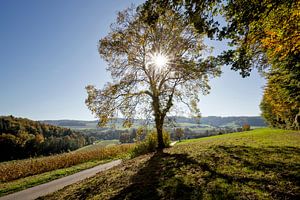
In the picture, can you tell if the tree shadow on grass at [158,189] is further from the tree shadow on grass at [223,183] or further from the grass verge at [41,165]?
the grass verge at [41,165]

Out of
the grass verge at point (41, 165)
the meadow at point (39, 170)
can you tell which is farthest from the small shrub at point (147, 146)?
the grass verge at point (41, 165)

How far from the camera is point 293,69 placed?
572 inches

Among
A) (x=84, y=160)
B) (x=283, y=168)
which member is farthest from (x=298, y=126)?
(x=84, y=160)

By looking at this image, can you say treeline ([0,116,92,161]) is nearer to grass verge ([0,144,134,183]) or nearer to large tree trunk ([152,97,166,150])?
grass verge ([0,144,134,183])

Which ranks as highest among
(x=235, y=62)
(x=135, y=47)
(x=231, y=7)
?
(x=135, y=47)

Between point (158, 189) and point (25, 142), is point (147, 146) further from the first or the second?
point (25, 142)

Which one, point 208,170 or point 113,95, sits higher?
point 113,95

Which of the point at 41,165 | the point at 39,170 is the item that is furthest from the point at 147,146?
the point at 41,165

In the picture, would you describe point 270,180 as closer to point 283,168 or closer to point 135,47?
point 283,168

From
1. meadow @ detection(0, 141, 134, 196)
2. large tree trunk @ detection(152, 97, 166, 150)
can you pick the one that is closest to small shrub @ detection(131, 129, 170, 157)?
large tree trunk @ detection(152, 97, 166, 150)

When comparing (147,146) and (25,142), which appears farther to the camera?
(25,142)

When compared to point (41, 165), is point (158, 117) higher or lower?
higher

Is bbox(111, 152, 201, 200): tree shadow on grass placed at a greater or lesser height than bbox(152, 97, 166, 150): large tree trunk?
lesser

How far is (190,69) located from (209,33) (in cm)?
850
